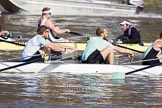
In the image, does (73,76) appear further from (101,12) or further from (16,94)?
(101,12)

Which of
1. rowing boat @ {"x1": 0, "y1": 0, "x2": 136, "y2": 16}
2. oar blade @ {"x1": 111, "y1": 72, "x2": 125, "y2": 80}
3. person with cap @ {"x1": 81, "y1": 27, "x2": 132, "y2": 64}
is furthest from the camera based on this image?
rowing boat @ {"x1": 0, "y1": 0, "x2": 136, "y2": 16}

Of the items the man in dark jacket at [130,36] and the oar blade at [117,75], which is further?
the man in dark jacket at [130,36]

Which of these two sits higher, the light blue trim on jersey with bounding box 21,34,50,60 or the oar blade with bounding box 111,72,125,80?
the light blue trim on jersey with bounding box 21,34,50,60

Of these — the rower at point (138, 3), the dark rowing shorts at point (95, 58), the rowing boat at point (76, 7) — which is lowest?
the rowing boat at point (76, 7)

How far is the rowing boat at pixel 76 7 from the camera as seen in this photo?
32.6 m

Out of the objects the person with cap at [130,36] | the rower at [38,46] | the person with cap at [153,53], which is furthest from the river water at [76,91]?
the person with cap at [130,36]

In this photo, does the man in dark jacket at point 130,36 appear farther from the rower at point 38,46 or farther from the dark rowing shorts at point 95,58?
the rower at point 38,46

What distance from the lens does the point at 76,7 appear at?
32812 mm

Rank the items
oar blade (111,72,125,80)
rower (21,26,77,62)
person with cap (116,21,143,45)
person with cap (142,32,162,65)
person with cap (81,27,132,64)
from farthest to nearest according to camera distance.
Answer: person with cap (116,21,143,45) → person with cap (142,32,162,65) → person with cap (81,27,132,64) → rower (21,26,77,62) → oar blade (111,72,125,80)

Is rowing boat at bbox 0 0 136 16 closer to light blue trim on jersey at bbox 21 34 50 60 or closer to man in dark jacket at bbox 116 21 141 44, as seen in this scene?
man in dark jacket at bbox 116 21 141 44

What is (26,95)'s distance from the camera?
12359mm

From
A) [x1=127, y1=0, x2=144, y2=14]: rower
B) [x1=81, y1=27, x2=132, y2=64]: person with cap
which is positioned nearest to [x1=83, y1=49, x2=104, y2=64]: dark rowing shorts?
[x1=81, y1=27, x2=132, y2=64]: person with cap

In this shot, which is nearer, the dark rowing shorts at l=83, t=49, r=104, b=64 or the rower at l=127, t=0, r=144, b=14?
the dark rowing shorts at l=83, t=49, r=104, b=64

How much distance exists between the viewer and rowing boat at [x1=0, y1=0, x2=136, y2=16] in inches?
1284
